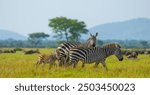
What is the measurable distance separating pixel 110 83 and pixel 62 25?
62.0m

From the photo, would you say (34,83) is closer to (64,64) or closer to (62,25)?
(64,64)

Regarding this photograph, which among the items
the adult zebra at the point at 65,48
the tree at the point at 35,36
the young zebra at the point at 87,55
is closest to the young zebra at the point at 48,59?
the adult zebra at the point at 65,48

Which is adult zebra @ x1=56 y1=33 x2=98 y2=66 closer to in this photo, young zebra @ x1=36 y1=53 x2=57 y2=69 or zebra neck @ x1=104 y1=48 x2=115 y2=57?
Result: young zebra @ x1=36 y1=53 x2=57 y2=69

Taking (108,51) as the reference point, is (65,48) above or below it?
above

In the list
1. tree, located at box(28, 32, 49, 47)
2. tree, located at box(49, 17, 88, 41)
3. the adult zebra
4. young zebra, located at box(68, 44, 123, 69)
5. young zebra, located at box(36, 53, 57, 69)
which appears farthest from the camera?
tree, located at box(28, 32, 49, 47)

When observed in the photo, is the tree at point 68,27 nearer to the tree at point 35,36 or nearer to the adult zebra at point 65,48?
the tree at point 35,36

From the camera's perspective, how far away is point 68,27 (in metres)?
71.4

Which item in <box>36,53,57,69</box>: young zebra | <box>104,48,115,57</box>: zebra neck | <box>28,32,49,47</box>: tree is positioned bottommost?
<box>36,53,57,69</box>: young zebra

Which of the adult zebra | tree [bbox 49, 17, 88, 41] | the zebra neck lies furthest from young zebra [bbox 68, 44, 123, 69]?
tree [bbox 49, 17, 88, 41]

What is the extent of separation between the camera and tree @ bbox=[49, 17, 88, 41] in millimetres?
69375

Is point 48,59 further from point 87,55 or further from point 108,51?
point 108,51

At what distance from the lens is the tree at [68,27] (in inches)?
2731

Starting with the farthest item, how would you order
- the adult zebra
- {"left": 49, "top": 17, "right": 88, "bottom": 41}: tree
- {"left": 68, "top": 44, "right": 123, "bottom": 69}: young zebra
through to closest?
1. {"left": 49, "top": 17, "right": 88, "bottom": 41}: tree
2. the adult zebra
3. {"left": 68, "top": 44, "right": 123, "bottom": 69}: young zebra

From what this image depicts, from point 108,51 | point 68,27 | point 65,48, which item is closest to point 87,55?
point 108,51
